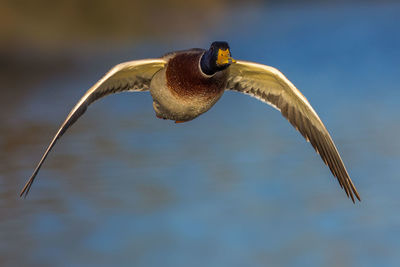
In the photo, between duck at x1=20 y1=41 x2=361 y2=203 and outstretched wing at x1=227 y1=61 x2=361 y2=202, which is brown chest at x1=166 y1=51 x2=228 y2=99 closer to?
duck at x1=20 y1=41 x2=361 y2=203

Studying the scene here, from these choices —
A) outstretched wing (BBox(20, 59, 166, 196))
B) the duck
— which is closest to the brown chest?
the duck

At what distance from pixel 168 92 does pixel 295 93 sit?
1264 mm

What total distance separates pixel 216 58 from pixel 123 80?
1.19m

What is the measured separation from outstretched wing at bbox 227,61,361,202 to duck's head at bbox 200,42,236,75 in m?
0.75

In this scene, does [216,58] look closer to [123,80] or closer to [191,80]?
[191,80]

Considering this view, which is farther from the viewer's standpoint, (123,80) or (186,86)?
(123,80)

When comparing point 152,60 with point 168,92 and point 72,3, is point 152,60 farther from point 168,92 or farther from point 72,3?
point 72,3

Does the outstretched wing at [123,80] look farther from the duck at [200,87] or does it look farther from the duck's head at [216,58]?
the duck's head at [216,58]

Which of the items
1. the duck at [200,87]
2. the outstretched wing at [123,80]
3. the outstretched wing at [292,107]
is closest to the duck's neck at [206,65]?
the duck at [200,87]

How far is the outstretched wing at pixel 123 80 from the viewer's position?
6.09 metres

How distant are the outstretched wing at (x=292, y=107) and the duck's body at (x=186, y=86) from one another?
66 cm

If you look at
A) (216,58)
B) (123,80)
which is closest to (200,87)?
(216,58)

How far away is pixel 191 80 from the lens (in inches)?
246

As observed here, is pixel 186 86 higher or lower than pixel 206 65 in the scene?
lower
